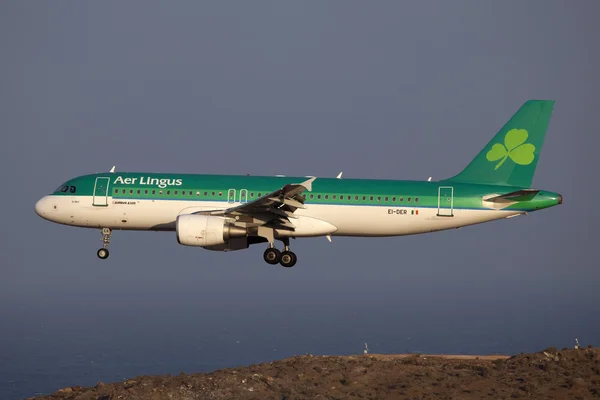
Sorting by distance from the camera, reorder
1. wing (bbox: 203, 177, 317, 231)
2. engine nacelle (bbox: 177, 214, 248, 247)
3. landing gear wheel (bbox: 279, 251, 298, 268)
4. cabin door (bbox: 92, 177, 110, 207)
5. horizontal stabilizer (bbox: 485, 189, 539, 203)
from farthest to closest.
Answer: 1. cabin door (bbox: 92, 177, 110, 207)
2. landing gear wheel (bbox: 279, 251, 298, 268)
3. horizontal stabilizer (bbox: 485, 189, 539, 203)
4. engine nacelle (bbox: 177, 214, 248, 247)
5. wing (bbox: 203, 177, 317, 231)

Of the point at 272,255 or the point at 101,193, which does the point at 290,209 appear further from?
the point at 101,193

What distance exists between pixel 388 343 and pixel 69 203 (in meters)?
144

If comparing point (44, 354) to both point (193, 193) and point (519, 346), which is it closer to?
point (519, 346)

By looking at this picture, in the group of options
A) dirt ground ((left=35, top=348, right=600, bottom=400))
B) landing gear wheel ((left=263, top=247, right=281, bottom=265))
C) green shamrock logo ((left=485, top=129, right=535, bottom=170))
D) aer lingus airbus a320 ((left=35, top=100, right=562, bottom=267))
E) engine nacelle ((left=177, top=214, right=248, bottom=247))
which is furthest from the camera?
green shamrock logo ((left=485, top=129, right=535, bottom=170))

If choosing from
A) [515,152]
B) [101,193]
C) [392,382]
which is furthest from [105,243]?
[515,152]

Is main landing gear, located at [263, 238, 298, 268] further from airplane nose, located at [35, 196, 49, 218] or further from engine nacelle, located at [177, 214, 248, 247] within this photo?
airplane nose, located at [35, 196, 49, 218]

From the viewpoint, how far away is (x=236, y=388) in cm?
4169

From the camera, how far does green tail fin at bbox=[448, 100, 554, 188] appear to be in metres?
46.1

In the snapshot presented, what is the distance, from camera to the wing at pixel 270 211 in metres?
40.1

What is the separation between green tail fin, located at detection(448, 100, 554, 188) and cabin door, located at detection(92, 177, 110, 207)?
18.2 metres

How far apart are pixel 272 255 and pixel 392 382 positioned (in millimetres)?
8556

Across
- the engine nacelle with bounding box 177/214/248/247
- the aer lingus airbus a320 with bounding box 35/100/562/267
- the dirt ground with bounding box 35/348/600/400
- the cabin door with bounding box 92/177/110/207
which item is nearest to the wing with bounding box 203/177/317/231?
the aer lingus airbus a320 with bounding box 35/100/562/267

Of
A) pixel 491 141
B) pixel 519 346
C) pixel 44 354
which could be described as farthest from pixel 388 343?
pixel 491 141

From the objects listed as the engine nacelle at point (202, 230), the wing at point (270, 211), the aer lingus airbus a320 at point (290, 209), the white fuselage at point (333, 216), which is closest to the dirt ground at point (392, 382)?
the aer lingus airbus a320 at point (290, 209)
